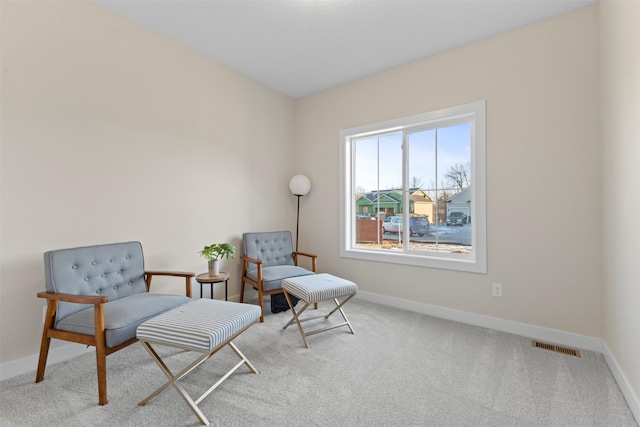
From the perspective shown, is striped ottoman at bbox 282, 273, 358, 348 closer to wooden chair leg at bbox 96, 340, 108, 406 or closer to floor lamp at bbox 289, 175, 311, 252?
wooden chair leg at bbox 96, 340, 108, 406

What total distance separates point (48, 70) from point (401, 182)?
340 centimetres

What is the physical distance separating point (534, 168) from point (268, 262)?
9.57 feet

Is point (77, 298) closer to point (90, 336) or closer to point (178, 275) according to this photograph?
point (90, 336)

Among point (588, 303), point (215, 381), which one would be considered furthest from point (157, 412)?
point (588, 303)

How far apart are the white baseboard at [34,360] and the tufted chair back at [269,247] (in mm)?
1585

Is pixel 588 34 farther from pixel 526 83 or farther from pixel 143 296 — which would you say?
pixel 143 296

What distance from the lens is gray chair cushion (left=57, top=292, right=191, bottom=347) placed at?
5.67 feet

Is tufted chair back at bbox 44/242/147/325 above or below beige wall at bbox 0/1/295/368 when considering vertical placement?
below

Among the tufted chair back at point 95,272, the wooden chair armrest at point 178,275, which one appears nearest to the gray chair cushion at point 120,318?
the tufted chair back at point 95,272

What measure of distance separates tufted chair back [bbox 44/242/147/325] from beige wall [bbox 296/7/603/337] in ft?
8.97

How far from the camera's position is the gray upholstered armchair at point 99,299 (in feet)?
5.61

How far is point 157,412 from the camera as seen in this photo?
165 centimetres

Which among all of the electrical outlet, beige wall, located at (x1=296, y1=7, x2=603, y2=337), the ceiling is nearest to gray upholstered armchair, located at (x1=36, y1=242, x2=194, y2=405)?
the ceiling

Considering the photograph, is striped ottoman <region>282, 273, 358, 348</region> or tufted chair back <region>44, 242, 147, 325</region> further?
striped ottoman <region>282, 273, 358, 348</region>
